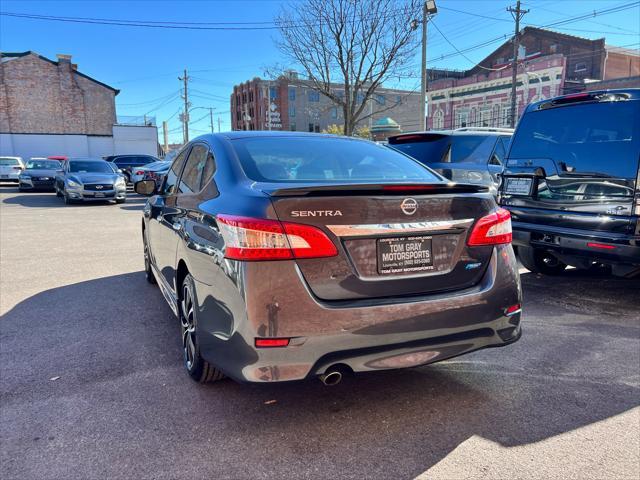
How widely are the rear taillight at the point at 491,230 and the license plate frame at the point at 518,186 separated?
8.49ft

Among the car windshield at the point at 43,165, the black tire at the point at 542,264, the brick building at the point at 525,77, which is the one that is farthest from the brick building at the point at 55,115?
the black tire at the point at 542,264

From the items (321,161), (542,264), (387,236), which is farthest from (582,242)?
(387,236)

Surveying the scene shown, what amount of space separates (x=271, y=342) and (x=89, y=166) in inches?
663

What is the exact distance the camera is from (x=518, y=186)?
5.35 metres

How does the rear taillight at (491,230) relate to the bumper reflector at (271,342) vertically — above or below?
above

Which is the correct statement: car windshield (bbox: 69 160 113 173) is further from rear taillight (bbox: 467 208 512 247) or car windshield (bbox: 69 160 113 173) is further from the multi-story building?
the multi-story building

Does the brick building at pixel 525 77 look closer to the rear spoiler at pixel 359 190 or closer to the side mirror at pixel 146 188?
the side mirror at pixel 146 188

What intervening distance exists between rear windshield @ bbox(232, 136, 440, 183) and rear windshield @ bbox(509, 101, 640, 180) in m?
2.08

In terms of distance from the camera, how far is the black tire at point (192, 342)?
3.00 meters

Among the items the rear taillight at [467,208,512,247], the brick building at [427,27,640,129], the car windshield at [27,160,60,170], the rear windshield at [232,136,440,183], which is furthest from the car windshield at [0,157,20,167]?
the brick building at [427,27,640,129]

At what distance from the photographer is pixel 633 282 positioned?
5871 mm

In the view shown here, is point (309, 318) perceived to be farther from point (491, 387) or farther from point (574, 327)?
point (574, 327)

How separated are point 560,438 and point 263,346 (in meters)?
1.74

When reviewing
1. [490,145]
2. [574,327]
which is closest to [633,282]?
[574,327]
